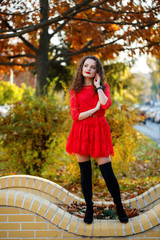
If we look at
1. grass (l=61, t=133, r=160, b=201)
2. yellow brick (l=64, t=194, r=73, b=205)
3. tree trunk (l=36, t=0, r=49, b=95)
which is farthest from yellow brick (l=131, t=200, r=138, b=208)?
tree trunk (l=36, t=0, r=49, b=95)

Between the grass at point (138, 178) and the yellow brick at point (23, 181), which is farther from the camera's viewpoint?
the grass at point (138, 178)

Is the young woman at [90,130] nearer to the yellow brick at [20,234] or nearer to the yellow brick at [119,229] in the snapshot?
the yellow brick at [119,229]

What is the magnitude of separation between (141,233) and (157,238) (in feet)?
0.46

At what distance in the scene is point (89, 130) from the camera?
2865mm

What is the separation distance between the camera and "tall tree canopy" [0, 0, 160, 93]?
4.50m

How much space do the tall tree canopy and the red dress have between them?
5.32 ft

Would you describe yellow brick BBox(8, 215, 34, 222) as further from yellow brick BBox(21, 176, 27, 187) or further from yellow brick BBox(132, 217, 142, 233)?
yellow brick BBox(132, 217, 142, 233)

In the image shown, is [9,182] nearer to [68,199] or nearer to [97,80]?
[68,199]

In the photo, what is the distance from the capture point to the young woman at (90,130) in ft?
9.22

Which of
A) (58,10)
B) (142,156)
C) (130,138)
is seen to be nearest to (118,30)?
(58,10)

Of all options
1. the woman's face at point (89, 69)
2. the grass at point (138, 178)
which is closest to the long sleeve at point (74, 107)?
the woman's face at point (89, 69)

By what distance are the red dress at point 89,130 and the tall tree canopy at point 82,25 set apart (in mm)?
1621

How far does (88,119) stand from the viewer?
2.89m

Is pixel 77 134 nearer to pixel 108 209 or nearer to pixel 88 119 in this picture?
pixel 88 119
